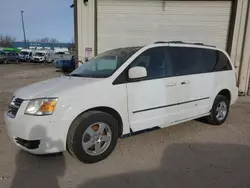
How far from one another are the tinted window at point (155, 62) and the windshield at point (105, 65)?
0.64ft

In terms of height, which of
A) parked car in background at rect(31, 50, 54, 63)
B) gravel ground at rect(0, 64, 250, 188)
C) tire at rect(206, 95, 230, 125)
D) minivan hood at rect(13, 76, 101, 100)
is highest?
minivan hood at rect(13, 76, 101, 100)

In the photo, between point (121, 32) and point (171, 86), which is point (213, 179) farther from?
point (121, 32)

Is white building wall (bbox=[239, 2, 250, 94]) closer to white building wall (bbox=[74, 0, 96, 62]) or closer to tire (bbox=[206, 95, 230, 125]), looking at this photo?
tire (bbox=[206, 95, 230, 125])

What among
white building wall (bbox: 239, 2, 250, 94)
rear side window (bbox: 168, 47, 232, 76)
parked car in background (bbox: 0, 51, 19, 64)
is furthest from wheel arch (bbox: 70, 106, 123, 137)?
parked car in background (bbox: 0, 51, 19, 64)

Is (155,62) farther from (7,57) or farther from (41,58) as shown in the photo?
(41,58)

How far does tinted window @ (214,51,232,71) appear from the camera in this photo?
16.3ft

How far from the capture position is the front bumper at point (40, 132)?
9.88 ft

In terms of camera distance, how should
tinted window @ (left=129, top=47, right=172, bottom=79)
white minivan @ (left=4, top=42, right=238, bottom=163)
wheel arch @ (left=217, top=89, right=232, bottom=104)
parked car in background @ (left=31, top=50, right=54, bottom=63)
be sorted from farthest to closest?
parked car in background @ (left=31, top=50, right=54, bottom=63), wheel arch @ (left=217, top=89, right=232, bottom=104), tinted window @ (left=129, top=47, right=172, bottom=79), white minivan @ (left=4, top=42, right=238, bottom=163)

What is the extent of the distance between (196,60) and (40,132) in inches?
128

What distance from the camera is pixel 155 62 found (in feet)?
13.0

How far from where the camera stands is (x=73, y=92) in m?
3.14

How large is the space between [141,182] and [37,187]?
1320 mm

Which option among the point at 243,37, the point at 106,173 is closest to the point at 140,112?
the point at 106,173

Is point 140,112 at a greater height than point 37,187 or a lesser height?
greater
